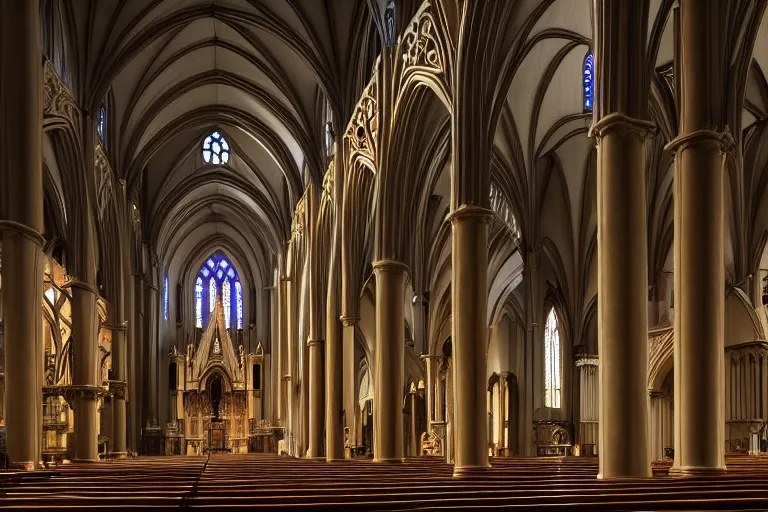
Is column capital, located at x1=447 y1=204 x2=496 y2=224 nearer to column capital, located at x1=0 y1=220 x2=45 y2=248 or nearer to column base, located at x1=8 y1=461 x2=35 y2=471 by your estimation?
column capital, located at x1=0 y1=220 x2=45 y2=248

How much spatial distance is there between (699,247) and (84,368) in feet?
56.2

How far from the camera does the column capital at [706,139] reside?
11930 millimetres

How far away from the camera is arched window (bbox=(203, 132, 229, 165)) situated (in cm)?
4216

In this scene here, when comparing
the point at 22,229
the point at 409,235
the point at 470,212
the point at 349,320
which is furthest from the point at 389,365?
the point at 22,229

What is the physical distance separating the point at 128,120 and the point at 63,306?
6.58 m

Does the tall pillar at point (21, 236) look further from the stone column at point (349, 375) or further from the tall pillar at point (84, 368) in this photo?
the stone column at point (349, 375)

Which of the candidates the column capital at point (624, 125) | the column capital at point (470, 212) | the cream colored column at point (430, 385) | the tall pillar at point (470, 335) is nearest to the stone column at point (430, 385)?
the cream colored column at point (430, 385)

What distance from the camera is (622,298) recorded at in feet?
38.4

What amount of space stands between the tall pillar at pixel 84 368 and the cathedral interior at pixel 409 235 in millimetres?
72

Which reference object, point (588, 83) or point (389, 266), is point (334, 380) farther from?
point (588, 83)

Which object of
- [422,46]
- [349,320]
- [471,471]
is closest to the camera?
[471,471]

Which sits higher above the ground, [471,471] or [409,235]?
[409,235]

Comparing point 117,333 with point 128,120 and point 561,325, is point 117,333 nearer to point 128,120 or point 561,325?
point 128,120

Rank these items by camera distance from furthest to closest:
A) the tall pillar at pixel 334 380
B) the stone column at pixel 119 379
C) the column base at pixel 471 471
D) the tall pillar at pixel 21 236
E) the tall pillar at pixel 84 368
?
the stone column at pixel 119 379
the tall pillar at pixel 334 380
the tall pillar at pixel 84 368
the tall pillar at pixel 21 236
the column base at pixel 471 471
